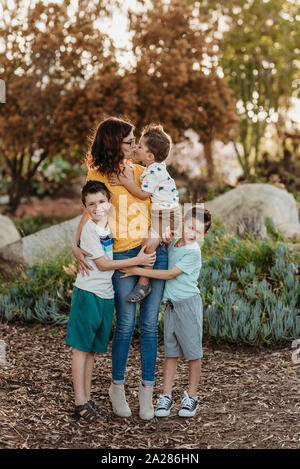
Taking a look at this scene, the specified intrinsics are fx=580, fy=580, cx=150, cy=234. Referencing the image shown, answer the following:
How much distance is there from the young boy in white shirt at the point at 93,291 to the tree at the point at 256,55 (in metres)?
10.6

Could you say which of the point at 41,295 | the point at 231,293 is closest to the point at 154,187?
the point at 231,293

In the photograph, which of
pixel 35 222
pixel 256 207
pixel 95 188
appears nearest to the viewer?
pixel 95 188

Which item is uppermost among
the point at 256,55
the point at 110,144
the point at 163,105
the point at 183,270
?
the point at 256,55

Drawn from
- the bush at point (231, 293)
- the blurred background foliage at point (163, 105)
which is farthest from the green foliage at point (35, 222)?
the bush at point (231, 293)

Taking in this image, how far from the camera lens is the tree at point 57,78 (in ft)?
32.2

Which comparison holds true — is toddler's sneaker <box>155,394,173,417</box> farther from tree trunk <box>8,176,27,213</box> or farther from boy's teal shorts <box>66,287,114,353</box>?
tree trunk <box>8,176,27,213</box>

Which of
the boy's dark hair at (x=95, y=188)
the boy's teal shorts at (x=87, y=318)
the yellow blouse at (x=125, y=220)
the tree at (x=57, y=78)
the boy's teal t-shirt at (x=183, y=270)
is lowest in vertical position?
the boy's teal shorts at (x=87, y=318)

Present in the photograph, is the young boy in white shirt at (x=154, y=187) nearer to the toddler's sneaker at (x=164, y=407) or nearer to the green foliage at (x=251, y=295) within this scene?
the toddler's sneaker at (x=164, y=407)

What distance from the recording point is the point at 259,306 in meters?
5.06

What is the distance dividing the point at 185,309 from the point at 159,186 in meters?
0.78

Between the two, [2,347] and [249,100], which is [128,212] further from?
[249,100]

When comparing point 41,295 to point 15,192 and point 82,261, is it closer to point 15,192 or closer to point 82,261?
point 82,261

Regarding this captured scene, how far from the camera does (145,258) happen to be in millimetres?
3287

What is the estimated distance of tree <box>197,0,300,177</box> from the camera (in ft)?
45.2
